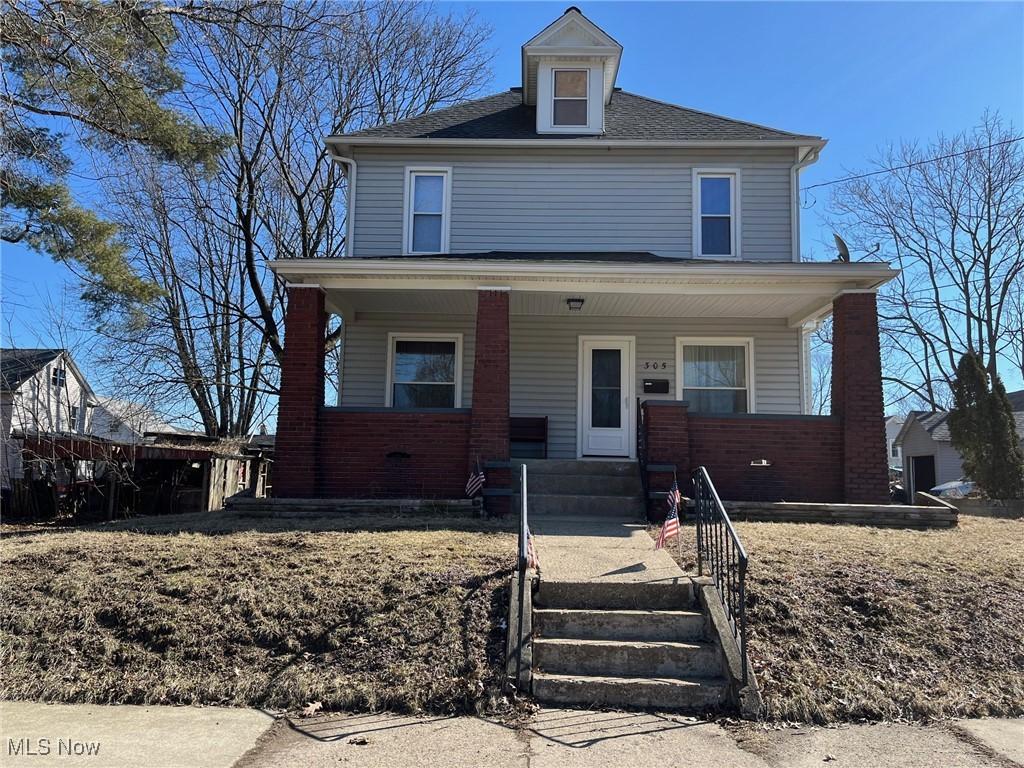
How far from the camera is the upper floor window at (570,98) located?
12.6 metres

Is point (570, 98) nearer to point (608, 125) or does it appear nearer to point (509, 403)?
point (608, 125)

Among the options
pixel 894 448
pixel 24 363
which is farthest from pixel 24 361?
pixel 894 448

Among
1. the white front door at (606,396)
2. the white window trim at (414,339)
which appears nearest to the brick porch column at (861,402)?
the white front door at (606,396)

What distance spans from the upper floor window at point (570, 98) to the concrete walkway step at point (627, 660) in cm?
1008

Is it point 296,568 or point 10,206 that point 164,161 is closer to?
point 10,206

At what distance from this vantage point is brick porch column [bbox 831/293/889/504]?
30.8 ft

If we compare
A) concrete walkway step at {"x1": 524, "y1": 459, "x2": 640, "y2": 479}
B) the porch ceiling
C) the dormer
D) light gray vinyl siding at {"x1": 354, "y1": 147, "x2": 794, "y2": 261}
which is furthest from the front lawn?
the dormer

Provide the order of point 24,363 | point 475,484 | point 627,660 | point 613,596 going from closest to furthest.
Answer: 1. point 627,660
2. point 613,596
3. point 475,484
4. point 24,363

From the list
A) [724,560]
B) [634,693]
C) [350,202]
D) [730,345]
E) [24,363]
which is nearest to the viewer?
[634,693]

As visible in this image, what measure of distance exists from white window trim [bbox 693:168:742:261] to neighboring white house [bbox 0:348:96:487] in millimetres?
11803

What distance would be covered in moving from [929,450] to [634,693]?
30297 mm

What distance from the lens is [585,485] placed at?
952cm

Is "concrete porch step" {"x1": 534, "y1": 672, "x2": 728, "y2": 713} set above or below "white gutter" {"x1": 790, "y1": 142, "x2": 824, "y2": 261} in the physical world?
below

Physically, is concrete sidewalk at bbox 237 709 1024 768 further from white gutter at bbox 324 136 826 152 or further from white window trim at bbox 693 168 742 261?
white gutter at bbox 324 136 826 152
